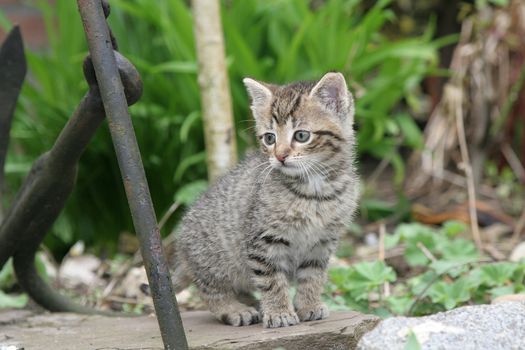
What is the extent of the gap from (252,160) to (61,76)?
2760 millimetres

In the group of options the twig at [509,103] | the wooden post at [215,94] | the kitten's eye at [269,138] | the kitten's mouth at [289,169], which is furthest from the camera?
the twig at [509,103]

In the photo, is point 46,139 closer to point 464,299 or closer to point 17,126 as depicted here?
point 17,126

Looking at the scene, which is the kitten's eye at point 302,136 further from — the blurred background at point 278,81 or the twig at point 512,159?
the twig at point 512,159

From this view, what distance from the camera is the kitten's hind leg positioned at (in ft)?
11.7

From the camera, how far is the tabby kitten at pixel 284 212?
3479mm

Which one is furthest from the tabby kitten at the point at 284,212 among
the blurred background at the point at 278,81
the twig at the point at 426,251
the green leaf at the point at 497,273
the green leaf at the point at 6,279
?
the green leaf at the point at 6,279

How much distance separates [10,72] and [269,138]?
3.92 feet

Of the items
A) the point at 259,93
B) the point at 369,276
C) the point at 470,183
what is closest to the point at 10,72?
the point at 259,93

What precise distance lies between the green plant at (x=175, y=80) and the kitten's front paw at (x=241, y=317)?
2.12 metres

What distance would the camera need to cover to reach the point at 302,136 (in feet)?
11.6

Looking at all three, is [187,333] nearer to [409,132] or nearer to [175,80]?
[175,80]

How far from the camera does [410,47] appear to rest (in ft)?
19.8

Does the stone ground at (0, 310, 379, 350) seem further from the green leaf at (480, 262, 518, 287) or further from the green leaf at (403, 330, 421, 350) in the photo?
the green leaf at (480, 262, 518, 287)

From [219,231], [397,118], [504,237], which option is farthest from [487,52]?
[219,231]
